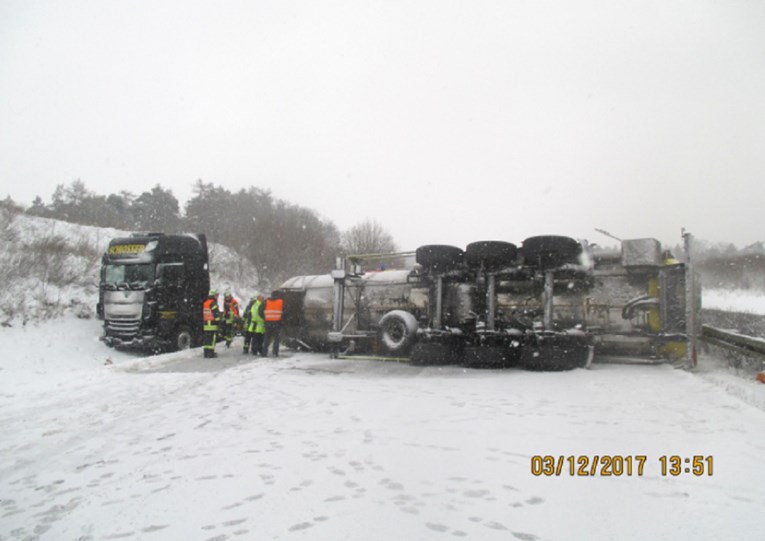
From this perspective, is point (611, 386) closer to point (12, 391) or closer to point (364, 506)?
point (364, 506)

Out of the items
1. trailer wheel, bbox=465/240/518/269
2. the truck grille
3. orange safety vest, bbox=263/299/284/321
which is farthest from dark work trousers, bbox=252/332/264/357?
trailer wheel, bbox=465/240/518/269

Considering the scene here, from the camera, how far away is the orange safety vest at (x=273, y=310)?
1159cm

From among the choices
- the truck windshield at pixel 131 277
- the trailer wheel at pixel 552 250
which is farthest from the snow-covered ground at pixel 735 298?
the truck windshield at pixel 131 277

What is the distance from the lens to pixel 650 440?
4.42 metres

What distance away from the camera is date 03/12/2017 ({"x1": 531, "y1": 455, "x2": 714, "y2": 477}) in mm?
3730

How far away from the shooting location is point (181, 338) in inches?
563

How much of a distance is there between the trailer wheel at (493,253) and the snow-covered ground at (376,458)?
107 inches

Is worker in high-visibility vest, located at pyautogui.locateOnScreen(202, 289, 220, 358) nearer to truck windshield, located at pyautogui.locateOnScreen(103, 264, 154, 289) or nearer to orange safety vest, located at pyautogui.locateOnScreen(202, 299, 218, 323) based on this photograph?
orange safety vest, located at pyautogui.locateOnScreen(202, 299, 218, 323)

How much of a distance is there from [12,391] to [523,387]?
25.4ft

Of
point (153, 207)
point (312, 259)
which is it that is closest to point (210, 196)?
point (153, 207)

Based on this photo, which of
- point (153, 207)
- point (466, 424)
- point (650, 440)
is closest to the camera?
point (650, 440)

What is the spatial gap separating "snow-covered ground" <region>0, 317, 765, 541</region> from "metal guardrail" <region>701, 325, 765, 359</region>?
2.58ft

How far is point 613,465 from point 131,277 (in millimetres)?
13562

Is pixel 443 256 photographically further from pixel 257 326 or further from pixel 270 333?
pixel 257 326
